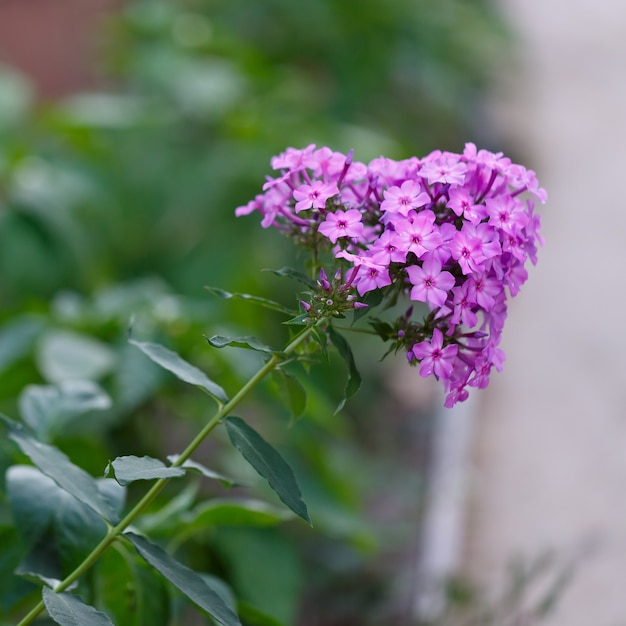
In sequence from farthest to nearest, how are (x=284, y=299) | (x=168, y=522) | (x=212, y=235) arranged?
(x=284, y=299)
(x=212, y=235)
(x=168, y=522)

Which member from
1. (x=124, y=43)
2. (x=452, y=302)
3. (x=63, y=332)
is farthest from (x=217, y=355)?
(x=124, y=43)

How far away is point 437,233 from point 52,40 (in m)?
3.49

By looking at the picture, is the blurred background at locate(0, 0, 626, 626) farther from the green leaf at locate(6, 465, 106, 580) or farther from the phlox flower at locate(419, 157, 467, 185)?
the phlox flower at locate(419, 157, 467, 185)

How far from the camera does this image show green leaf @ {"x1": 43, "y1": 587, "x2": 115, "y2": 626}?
2.44 feet

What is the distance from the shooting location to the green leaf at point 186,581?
0.77 metres

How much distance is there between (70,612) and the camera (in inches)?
29.9

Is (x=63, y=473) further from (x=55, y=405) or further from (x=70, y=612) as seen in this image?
(x=55, y=405)

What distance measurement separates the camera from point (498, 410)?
2.96 meters

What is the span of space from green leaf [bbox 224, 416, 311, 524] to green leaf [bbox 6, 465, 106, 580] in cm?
19

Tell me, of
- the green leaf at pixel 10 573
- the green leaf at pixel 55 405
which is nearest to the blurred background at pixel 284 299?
the green leaf at pixel 10 573

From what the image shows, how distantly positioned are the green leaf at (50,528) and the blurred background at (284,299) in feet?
0.23

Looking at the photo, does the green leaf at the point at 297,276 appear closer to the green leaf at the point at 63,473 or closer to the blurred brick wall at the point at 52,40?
the green leaf at the point at 63,473

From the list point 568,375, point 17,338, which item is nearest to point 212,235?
point 17,338

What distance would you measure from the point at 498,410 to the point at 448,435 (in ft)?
1.04
